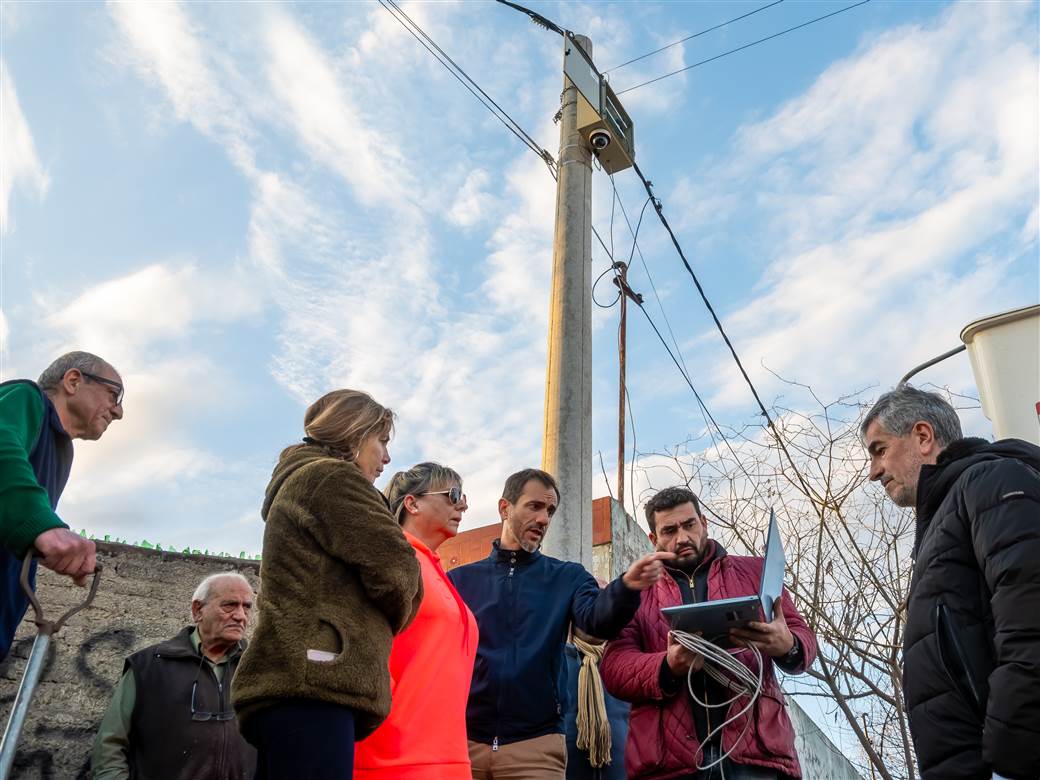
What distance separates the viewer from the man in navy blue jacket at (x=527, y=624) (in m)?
3.03

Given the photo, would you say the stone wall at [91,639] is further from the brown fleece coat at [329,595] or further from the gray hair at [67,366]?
the brown fleece coat at [329,595]

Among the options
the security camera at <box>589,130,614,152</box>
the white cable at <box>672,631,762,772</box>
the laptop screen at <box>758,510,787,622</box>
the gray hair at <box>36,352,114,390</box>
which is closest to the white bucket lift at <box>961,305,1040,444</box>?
the laptop screen at <box>758,510,787,622</box>

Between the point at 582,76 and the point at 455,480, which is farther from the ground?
the point at 582,76

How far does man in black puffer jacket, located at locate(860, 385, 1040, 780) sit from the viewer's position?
2057mm

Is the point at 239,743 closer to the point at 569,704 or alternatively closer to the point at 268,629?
the point at 569,704

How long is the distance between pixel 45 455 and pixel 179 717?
1.44 m

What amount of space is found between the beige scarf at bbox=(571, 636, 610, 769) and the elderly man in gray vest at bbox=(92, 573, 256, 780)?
1.40m

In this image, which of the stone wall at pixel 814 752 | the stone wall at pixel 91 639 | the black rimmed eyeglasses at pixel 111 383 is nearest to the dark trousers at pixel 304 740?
the black rimmed eyeglasses at pixel 111 383

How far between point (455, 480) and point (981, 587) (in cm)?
171

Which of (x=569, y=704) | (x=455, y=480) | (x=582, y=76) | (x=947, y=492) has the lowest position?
(x=569, y=704)

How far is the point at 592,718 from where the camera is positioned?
12.4 ft

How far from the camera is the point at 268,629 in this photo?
2086 mm

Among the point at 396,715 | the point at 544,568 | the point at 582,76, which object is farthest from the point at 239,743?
the point at 582,76

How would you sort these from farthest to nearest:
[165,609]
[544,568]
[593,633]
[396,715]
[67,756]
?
[165,609], [67,756], [544,568], [593,633], [396,715]
